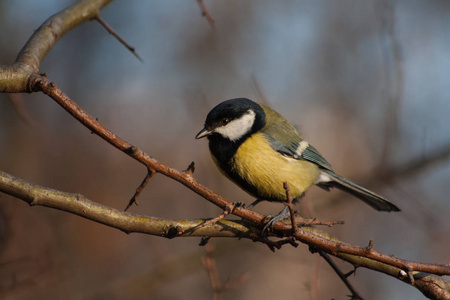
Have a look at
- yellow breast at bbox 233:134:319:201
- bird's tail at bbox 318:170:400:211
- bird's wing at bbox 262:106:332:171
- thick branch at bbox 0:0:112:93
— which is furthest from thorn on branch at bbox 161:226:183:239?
bird's tail at bbox 318:170:400:211

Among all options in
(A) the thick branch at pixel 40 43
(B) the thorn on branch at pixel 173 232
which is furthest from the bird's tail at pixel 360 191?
(A) the thick branch at pixel 40 43

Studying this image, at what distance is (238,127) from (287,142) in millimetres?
423

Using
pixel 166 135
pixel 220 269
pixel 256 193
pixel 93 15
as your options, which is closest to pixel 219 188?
pixel 256 193

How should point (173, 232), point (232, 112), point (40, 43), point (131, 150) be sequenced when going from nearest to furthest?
point (131, 150)
point (173, 232)
point (40, 43)
point (232, 112)

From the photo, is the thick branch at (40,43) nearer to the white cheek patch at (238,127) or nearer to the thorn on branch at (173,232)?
the thorn on branch at (173,232)

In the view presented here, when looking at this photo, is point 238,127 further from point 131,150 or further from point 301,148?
point 131,150

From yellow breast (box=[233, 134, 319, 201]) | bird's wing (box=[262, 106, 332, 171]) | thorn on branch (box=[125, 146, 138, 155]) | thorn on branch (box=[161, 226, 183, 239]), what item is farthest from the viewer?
bird's wing (box=[262, 106, 332, 171])

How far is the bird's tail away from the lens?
123 inches

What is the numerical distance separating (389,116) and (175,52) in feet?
11.3

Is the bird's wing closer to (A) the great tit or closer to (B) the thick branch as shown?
(A) the great tit

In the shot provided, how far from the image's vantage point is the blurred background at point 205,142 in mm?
3693

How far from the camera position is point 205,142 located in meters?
5.18

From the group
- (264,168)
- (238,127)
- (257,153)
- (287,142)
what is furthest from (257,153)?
(287,142)

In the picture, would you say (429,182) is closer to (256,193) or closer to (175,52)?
(256,193)
